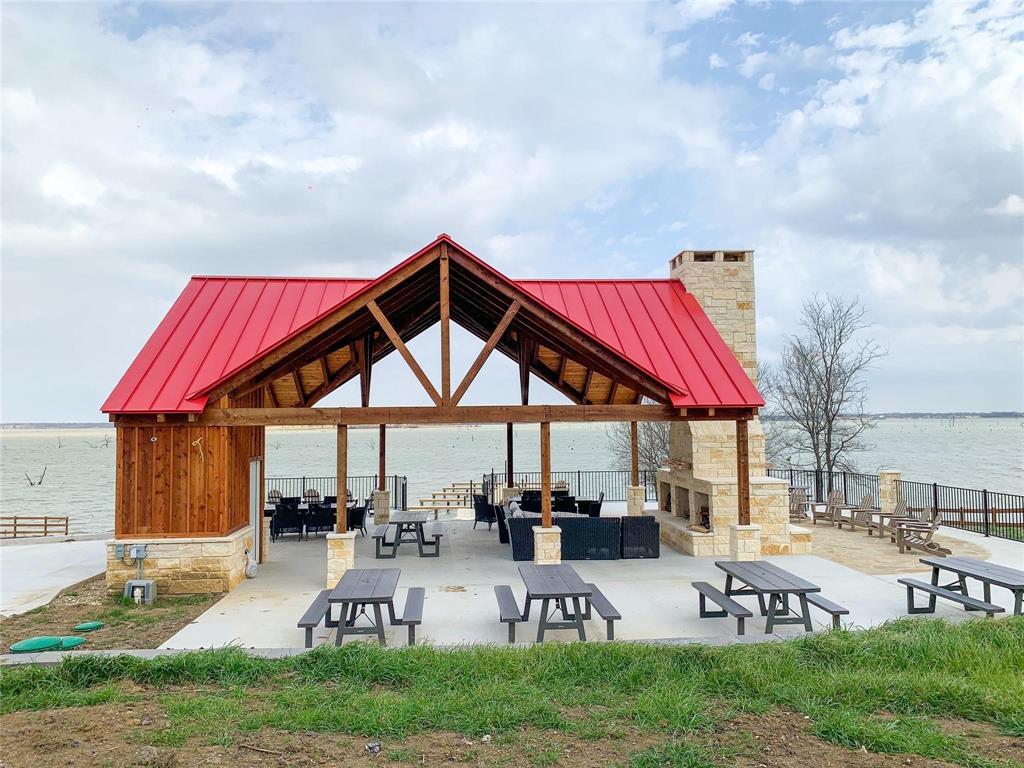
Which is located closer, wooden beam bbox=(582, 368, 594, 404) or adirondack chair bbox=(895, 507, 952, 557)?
adirondack chair bbox=(895, 507, 952, 557)

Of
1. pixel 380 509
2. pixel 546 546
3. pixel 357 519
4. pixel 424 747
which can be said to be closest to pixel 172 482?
pixel 357 519

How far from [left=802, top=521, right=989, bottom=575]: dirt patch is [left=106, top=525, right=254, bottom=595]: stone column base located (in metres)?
9.95

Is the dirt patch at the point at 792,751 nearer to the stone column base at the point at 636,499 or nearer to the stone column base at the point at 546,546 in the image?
the stone column base at the point at 546,546

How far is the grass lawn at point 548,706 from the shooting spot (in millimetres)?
4305

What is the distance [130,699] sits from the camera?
17.1 ft

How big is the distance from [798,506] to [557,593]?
38.7ft

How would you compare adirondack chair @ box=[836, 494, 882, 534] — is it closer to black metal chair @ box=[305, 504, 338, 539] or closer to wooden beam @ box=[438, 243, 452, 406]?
wooden beam @ box=[438, 243, 452, 406]

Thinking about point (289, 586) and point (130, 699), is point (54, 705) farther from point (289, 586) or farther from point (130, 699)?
point (289, 586)

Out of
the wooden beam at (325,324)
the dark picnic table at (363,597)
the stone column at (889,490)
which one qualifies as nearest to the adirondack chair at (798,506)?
the stone column at (889,490)

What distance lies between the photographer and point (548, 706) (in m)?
4.97

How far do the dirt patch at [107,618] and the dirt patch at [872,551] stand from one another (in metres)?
10.1

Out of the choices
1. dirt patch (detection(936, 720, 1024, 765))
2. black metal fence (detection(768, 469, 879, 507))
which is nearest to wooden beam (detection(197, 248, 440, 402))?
dirt patch (detection(936, 720, 1024, 765))

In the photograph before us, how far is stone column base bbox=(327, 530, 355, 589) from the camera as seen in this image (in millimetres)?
9859

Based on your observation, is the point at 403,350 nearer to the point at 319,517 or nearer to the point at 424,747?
the point at 424,747
